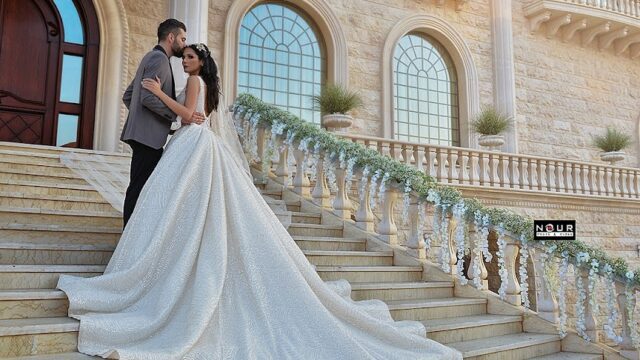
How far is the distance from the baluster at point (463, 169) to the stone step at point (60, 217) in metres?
6.27

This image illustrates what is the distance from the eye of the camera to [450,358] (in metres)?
3.47

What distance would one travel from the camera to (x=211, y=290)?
3.07 metres

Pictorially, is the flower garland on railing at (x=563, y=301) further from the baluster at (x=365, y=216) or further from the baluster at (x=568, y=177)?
the baluster at (x=568, y=177)

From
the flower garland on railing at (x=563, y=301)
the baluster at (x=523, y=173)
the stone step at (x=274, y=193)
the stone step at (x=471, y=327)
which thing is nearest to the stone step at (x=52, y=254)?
the stone step at (x=471, y=327)

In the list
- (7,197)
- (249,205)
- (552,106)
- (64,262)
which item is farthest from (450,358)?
(552,106)

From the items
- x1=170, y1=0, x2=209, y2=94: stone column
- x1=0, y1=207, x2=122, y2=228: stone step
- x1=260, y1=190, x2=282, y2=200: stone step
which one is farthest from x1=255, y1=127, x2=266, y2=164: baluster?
x1=0, y1=207, x2=122, y2=228: stone step

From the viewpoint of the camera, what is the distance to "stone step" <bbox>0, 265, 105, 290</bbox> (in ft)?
11.2

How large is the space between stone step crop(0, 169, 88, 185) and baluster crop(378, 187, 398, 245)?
3186mm

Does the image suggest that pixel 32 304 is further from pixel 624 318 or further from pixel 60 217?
pixel 624 318

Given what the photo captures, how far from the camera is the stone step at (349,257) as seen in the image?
4984 millimetres

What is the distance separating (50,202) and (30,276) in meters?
1.70

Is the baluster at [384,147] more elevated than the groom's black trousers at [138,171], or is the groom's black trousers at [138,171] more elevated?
the baluster at [384,147]

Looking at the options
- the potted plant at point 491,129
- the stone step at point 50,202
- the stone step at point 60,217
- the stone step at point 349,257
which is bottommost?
the stone step at point 349,257

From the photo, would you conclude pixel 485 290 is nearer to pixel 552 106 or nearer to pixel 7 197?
pixel 7 197
